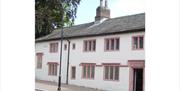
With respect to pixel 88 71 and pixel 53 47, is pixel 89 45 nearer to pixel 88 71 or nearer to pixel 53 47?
pixel 88 71

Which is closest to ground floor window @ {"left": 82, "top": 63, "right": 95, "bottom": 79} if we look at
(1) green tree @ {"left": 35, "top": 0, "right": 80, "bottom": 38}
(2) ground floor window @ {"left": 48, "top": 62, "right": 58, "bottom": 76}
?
(2) ground floor window @ {"left": 48, "top": 62, "right": 58, "bottom": 76}

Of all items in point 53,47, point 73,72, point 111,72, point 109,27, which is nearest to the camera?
point 111,72

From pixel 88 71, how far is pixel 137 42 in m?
2.81

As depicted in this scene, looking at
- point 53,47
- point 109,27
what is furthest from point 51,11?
point 53,47

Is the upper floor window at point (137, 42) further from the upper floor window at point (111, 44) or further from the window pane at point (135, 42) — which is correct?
the upper floor window at point (111, 44)

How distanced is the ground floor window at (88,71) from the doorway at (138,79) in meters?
2.12

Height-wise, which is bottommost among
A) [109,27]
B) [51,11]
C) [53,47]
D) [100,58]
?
[100,58]

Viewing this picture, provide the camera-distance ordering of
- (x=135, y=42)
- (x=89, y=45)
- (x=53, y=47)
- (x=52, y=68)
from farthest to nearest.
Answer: (x=52, y=68) → (x=53, y=47) → (x=89, y=45) → (x=135, y=42)

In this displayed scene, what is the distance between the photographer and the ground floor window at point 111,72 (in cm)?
1134

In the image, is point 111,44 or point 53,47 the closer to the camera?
point 111,44

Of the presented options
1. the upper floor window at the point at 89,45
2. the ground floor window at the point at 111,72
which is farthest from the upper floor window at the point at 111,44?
the upper floor window at the point at 89,45

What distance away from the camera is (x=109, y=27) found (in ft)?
40.3

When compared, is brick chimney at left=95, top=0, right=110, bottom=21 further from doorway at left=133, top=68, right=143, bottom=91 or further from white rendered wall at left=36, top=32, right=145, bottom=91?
doorway at left=133, top=68, right=143, bottom=91
